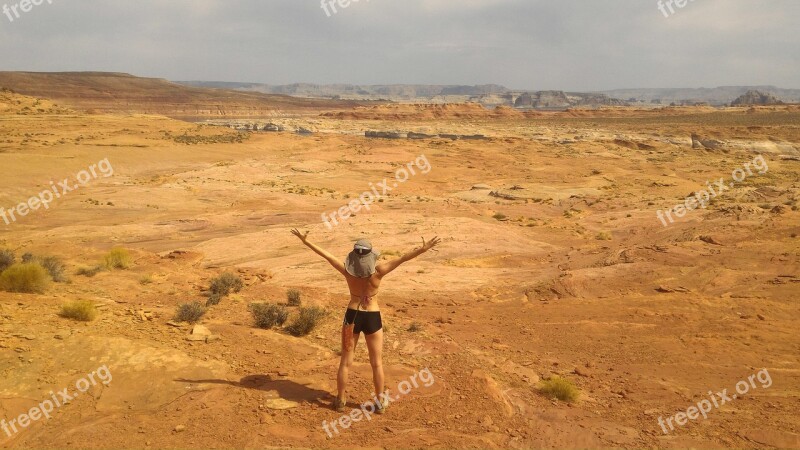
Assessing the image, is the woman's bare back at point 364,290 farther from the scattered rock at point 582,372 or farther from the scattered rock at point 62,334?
the scattered rock at point 62,334

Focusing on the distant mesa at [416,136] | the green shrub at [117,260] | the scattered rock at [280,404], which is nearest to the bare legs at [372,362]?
the scattered rock at [280,404]

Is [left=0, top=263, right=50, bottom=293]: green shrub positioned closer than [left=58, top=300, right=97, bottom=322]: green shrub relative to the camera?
No

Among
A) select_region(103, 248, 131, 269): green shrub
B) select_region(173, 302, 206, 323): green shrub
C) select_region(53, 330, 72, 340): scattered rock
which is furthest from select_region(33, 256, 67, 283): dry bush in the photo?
select_region(53, 330, 72, 340): scattered rock

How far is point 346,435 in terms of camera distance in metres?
5.34

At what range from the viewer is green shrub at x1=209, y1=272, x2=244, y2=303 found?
32.6 feet

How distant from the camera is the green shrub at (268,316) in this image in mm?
8172

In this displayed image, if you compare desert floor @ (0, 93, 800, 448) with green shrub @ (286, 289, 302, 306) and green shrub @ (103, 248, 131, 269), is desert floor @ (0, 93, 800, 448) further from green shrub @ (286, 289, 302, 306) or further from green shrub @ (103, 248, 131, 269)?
green shrub @ (286, 289, 302, 306)

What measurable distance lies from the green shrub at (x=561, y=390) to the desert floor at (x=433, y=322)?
0.37 feet

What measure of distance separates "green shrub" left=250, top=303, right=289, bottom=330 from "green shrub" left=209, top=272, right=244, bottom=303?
1.76m

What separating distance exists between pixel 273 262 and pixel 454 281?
16.3 ft

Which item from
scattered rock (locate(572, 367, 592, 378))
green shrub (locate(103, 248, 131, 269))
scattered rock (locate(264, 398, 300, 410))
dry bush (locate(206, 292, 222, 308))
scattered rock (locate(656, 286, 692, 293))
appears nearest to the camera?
scattered rock (locate(264, 398, 300, 410))

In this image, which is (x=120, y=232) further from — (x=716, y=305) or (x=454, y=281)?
(x=716, y=305)

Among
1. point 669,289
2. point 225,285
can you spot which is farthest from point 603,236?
point 225,285

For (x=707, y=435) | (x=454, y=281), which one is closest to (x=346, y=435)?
(x=707, y=435)
